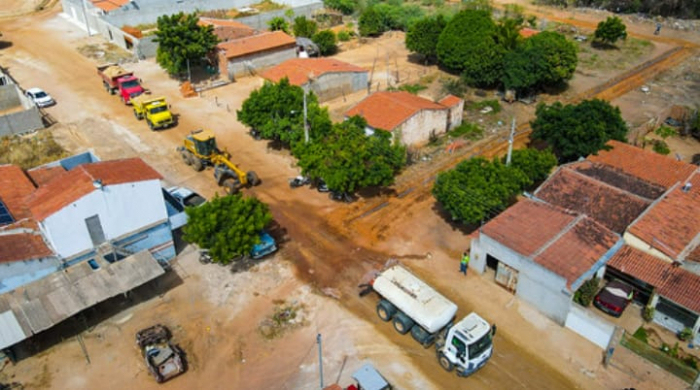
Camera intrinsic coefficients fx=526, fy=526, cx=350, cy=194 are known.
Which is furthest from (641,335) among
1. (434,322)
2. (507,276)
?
(434,322)

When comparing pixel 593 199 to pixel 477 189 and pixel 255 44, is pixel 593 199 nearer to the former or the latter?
pixel 477 189

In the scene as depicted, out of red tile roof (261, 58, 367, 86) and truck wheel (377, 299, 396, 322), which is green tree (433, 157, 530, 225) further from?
red tile roof (261, 58, 367, 86)

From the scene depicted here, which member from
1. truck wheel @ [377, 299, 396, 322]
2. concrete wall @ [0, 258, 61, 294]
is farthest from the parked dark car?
concrete wall @ [0, 258, 61, 294]

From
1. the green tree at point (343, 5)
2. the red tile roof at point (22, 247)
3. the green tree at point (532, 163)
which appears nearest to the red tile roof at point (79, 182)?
the red tile roof at point (22, 247)

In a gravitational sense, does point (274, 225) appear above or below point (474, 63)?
below

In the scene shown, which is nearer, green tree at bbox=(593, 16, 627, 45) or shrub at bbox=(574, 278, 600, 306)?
shrub at bbox=(574, 278, 600, 306)

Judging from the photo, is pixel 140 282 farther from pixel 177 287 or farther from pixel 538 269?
pixel 538 269

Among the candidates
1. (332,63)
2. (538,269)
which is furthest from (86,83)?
(538,269)
